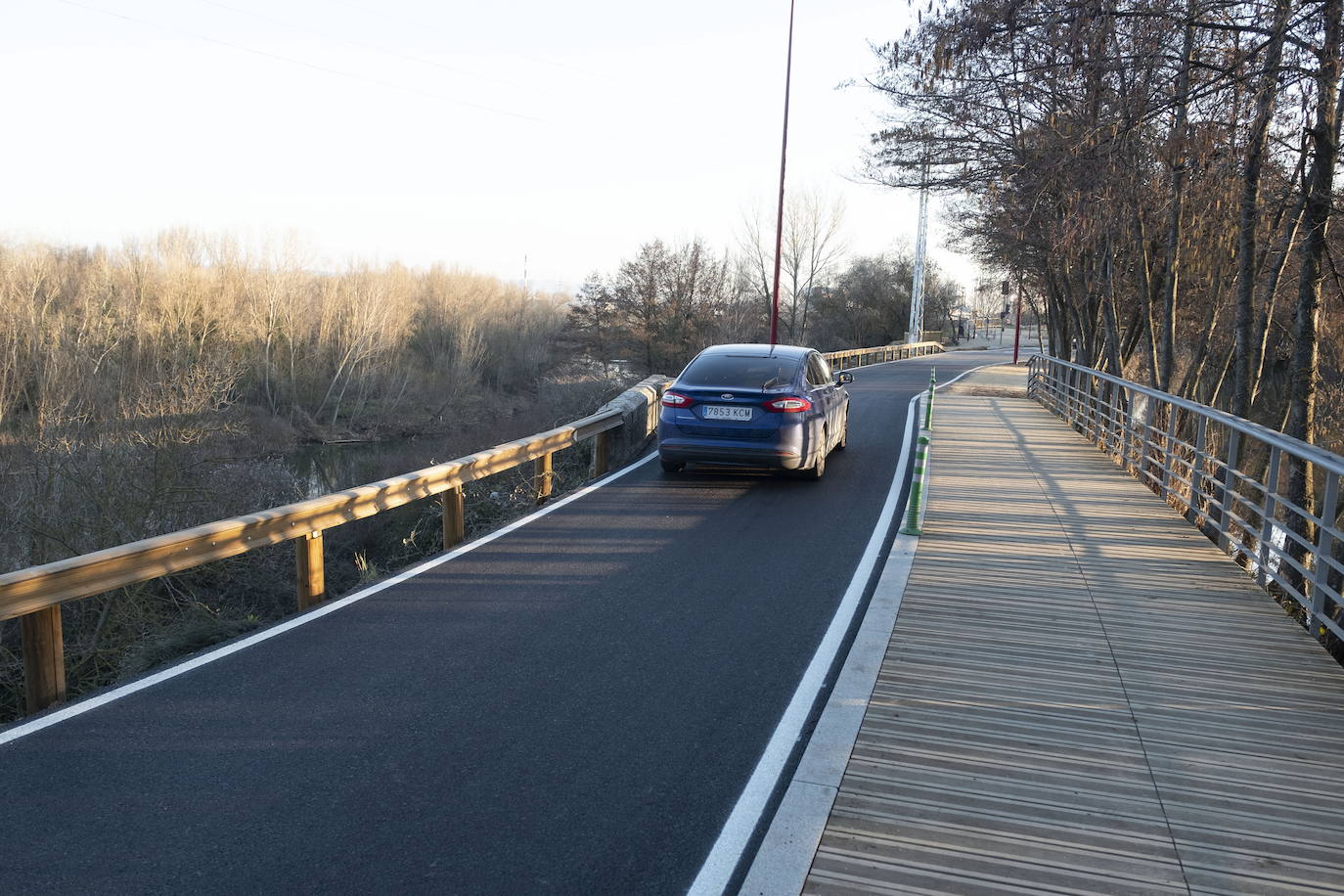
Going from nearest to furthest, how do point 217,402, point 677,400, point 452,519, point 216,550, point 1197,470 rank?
point 216,550 < point 452,519 < point 1197,470 < point 677,400 < point 217,402

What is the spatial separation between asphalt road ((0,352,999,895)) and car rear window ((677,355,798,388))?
4.22 metres

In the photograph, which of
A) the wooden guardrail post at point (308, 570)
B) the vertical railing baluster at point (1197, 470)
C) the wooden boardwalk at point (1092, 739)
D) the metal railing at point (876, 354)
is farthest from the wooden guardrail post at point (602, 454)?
the metal railing at point (876, 354)

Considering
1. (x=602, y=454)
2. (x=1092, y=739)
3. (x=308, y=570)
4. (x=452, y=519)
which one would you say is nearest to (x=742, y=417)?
(x=602, y=454)

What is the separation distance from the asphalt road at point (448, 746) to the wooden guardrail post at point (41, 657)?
0.54m

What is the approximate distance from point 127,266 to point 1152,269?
145ft

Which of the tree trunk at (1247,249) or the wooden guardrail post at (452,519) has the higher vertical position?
the tree trunk at (1247,249)

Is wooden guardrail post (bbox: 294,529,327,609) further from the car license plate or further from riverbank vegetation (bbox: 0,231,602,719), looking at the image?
the car license plate

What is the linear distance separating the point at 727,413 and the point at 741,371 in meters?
0.73

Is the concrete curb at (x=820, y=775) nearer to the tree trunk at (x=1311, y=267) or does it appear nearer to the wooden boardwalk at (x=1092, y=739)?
the wooden boardwalk at (x=1092, y=739)

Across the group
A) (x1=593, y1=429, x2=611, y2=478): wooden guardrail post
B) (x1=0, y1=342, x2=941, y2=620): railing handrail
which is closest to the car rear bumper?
(x1=593, y1=429, x2=611, y2=478): wooden guardrail post

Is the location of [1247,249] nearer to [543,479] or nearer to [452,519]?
[543,479]

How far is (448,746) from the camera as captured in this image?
4684mm

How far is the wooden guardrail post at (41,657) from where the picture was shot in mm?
5297

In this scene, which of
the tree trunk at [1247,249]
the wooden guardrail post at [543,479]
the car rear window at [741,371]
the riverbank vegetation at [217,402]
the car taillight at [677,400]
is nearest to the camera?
the tree trunk at [1247,249]
